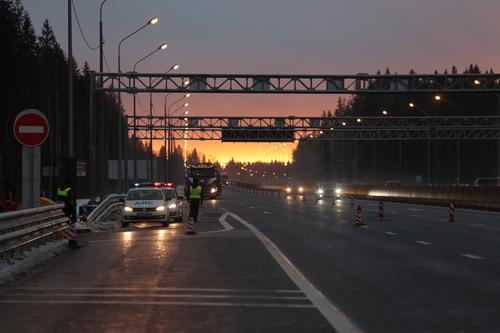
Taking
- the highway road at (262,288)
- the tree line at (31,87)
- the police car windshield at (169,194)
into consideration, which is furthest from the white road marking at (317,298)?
the tree line at (31,87)

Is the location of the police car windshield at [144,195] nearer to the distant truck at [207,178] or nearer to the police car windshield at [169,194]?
the police car windshield at [169,194]

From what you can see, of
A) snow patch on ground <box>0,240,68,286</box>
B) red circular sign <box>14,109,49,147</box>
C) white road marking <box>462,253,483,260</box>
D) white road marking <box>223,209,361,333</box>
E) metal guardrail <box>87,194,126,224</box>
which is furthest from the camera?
metal guardrail <box>87,194,126,224</box>

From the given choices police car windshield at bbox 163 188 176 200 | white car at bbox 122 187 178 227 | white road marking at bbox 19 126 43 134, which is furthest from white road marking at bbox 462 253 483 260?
police car windshield at bbox 163 188 176 200

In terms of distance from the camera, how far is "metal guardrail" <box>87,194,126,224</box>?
1206 inches

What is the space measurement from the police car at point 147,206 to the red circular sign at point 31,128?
13.1m

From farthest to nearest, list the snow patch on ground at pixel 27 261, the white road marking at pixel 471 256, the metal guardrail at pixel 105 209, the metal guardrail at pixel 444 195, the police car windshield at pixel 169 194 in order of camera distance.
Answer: the metal guardrail at pixel 444 195 < the police car windshield at pixel 169 194 < the metal guardrail at pixel 105 209 < the white road marking at pixel 471 256 < the snow patch on ground at pixel 27 261

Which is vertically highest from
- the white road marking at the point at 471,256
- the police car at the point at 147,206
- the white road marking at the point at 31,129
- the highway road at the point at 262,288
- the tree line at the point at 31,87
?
the tree line at the point at 31,87

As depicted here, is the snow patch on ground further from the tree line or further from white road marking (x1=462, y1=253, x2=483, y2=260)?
the tree line

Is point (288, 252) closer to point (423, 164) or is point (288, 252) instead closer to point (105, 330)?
point (105, 330)

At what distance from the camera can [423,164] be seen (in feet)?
457

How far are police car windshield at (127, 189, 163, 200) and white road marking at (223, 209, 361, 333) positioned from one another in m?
13.0

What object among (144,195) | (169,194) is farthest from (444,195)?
(144,195)

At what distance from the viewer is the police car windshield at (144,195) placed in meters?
30.7

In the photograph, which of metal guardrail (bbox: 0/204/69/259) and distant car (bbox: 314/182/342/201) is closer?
metal guardrail (bbox: 0/204/69/259)
